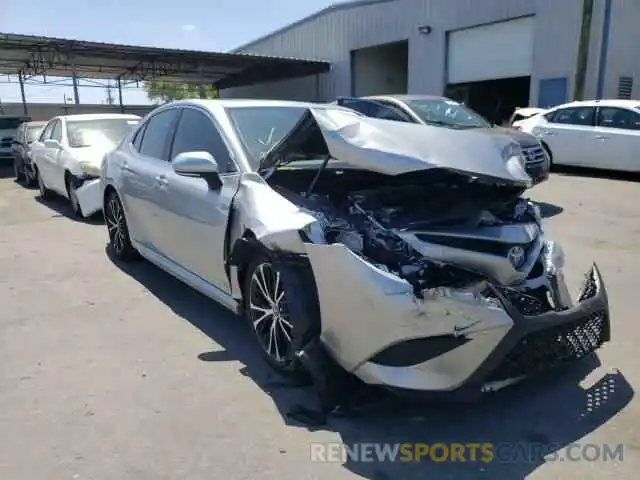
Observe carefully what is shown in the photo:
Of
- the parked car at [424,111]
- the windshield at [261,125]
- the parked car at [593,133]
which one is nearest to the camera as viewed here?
the windshield at [261,125]

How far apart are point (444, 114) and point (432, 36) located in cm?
1240

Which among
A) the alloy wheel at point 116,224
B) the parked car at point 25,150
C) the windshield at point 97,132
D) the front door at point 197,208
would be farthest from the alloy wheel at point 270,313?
the parked car at point 25,150

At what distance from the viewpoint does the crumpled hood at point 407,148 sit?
3074 mm

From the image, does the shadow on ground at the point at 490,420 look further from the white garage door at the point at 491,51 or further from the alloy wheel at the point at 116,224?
the white garage door at the point at 491,51

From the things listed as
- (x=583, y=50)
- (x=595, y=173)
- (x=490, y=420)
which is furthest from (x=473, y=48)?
(x=490, y=420)

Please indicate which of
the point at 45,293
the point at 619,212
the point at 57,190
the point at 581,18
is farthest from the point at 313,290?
the point at 581,18

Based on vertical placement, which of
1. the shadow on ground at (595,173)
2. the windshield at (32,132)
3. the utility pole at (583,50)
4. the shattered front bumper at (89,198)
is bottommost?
the shadow on ground at (595,173)

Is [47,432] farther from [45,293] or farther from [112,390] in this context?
[45,293]

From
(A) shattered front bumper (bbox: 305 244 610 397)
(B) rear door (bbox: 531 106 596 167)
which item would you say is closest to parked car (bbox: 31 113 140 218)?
(A) shattered front bumper (bbox: 305 244 610 397)

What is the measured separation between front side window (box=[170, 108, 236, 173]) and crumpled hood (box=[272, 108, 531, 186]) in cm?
55

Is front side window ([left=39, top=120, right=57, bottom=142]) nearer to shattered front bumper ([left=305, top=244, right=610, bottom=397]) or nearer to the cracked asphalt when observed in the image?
the cracked asphalt

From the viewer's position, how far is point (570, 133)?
1228cm

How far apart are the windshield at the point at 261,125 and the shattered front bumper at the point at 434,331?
4.21 feet

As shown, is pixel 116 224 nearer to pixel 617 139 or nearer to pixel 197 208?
pixel 197 208
